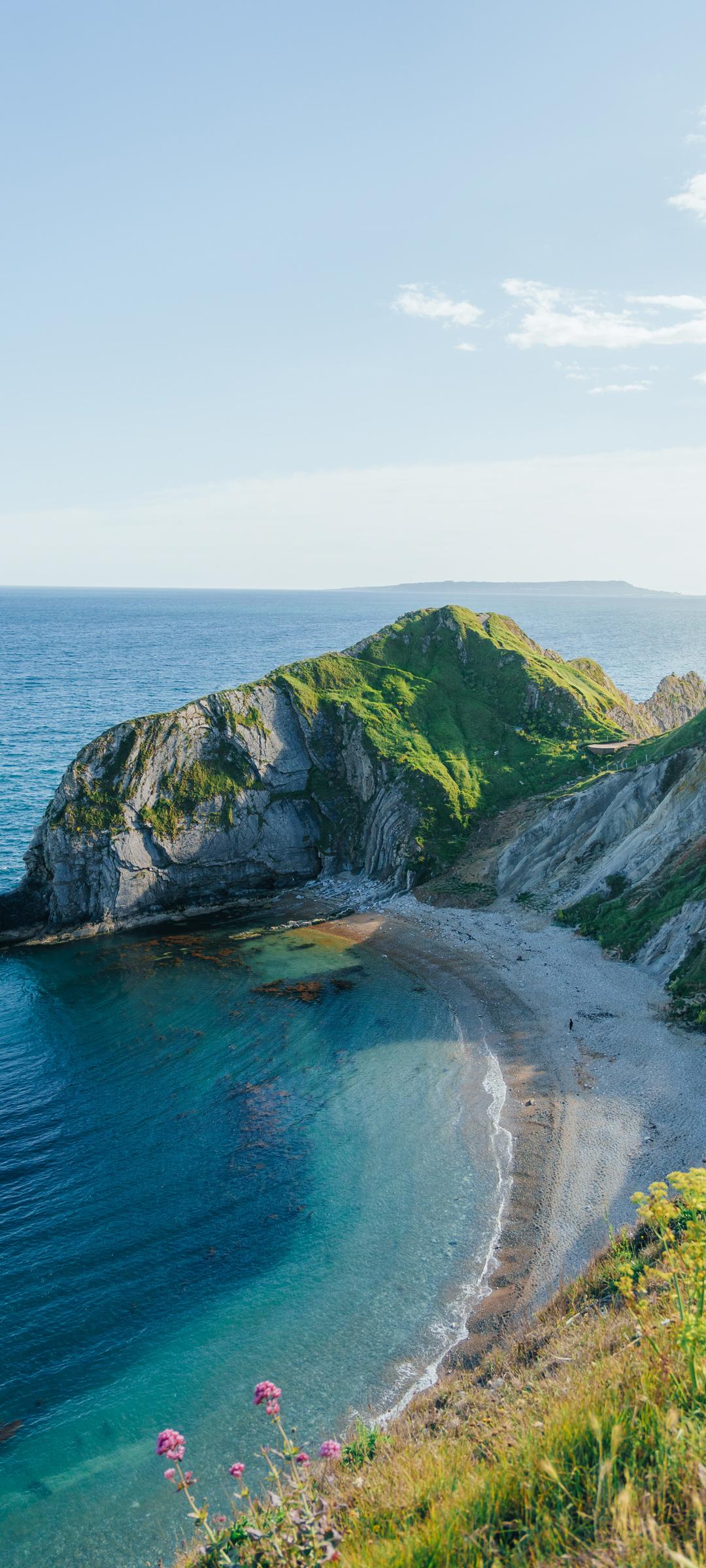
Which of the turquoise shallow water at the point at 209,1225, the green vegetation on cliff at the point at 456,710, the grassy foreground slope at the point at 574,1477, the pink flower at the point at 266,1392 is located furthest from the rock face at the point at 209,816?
the pink flower at the point at 266,1392

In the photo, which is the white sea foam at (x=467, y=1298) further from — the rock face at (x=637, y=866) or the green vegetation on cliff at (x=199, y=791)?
the green vegetation on cliff at (x=199, y=791)

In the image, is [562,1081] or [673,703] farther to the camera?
[673,703]

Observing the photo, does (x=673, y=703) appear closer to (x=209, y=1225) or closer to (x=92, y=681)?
(x=209, y=1225)

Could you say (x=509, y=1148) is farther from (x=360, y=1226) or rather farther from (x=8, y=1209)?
(x=8, y=1209)

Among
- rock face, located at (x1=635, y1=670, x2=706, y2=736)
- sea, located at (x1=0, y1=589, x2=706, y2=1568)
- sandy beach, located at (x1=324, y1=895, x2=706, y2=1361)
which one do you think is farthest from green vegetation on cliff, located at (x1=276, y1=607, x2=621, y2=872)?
sea, located at (x1=0, y1=589, x2=706, y2=1568)

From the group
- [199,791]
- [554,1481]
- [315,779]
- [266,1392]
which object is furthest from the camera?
[315,779]

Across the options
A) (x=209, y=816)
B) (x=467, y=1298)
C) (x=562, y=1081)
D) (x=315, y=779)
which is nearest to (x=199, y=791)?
(x=209, y=816)
